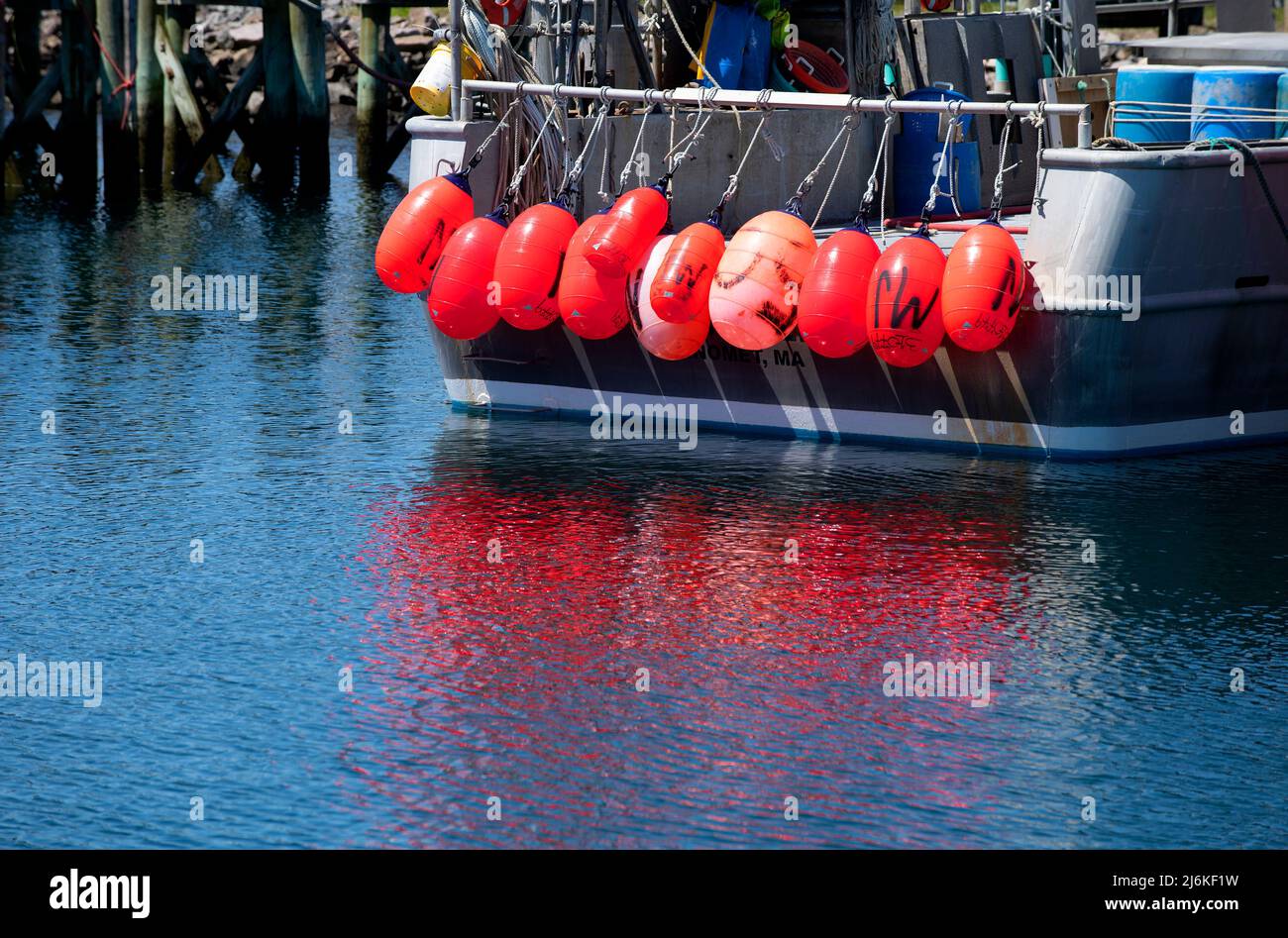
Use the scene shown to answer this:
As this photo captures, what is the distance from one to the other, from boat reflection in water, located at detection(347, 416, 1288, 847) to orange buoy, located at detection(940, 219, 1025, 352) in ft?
3.70

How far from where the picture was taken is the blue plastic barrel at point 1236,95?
15.3 metres

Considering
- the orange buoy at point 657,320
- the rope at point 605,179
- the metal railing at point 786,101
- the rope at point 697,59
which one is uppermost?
the rope at point 697,59

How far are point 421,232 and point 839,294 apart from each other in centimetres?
336

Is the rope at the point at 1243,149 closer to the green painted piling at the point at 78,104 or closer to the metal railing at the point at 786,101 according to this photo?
the metal railing at the point at 786,101

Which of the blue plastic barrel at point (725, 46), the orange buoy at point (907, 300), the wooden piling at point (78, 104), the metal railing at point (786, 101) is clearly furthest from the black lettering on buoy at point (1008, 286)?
the wooden piling at point (78, 104)

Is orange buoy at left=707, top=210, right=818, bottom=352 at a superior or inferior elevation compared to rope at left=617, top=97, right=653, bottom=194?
inferior

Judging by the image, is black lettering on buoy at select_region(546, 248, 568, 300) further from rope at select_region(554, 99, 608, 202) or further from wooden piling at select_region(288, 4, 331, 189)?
wooden piling at select_region(288, 4, 331, 189)

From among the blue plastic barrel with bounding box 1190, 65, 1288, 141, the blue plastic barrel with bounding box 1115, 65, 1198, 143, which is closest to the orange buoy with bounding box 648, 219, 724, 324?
the blue plastic barrel with bounding box 1115, 65, 1198, 143

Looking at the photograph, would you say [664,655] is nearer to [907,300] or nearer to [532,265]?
[907,300]

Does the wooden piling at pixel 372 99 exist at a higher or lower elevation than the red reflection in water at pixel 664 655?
higher

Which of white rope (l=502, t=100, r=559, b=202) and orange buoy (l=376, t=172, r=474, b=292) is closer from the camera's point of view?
orange buoy (l=376, t=172, r=474, b=292)

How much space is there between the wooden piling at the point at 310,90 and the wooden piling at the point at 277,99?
17 centimetres

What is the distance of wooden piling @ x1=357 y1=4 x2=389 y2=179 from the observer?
33.2 meters

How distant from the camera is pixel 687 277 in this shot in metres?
13.8
